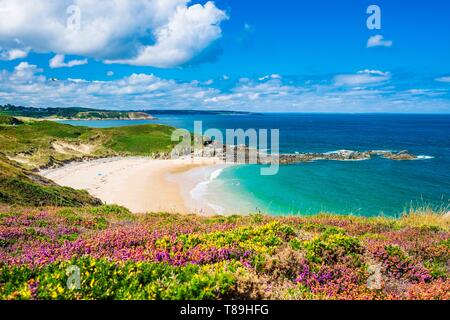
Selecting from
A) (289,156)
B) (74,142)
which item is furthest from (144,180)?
(74,142)

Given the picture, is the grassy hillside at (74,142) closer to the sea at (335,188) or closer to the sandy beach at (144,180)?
the sandy beach at (144,180)

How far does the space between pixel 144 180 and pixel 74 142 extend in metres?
48.4

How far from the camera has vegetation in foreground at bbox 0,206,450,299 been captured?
5.35 m

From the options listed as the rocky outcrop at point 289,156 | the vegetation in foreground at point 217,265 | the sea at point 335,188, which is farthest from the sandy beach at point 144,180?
the vegetation in foreground at point 217,265

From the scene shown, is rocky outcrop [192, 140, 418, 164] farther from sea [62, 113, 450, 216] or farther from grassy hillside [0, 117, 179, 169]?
grassy hillside [0, 117, 179, 169]

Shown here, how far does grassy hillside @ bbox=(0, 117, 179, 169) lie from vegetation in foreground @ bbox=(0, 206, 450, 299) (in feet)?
225

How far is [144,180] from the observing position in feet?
204

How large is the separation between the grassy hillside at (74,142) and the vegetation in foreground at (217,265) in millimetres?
68669

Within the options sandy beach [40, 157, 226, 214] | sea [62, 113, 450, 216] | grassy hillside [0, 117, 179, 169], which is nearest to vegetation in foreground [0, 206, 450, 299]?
sandy beach [40, 157, 226, 214]

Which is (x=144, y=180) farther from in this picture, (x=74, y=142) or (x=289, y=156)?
(x=74, y=142)

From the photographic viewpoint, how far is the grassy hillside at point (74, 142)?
7544cm

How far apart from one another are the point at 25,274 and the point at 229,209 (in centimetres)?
3694

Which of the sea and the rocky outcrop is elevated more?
the rocky outcrop
